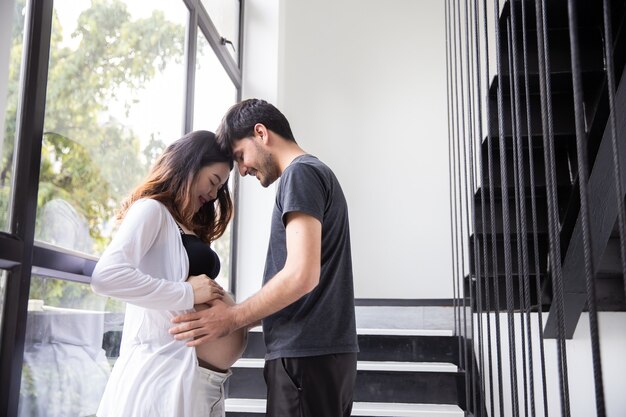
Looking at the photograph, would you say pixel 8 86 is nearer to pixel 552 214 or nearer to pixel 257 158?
pixel 257 158

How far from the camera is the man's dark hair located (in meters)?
1.82

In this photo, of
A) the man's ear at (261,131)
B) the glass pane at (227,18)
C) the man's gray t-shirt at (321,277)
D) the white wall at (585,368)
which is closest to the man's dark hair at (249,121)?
the man's ear at (261,131)

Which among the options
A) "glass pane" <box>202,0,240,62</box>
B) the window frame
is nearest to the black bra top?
the window frame

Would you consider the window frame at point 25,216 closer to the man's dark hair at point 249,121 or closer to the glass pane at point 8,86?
the glass pane at point 8,86

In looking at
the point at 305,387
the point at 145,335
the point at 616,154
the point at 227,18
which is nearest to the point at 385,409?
the point at 305,387

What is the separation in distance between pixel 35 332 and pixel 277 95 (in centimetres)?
290

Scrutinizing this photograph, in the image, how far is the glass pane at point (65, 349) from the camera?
1699 millimetres

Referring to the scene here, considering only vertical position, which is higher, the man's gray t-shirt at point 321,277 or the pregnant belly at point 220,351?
the man's gray t-shirt at point 321,277

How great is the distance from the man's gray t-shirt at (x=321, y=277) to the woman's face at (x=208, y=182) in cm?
28

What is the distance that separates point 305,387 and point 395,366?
4.36 ft

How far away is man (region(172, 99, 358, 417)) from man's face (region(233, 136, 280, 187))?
0.45 ft

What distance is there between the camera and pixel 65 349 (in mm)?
1884

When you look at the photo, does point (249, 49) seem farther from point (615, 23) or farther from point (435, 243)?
point (615, 23)

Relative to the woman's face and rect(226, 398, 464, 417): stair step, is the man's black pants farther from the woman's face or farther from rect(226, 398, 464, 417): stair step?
rect(226, 398, 464, 417): stair step
